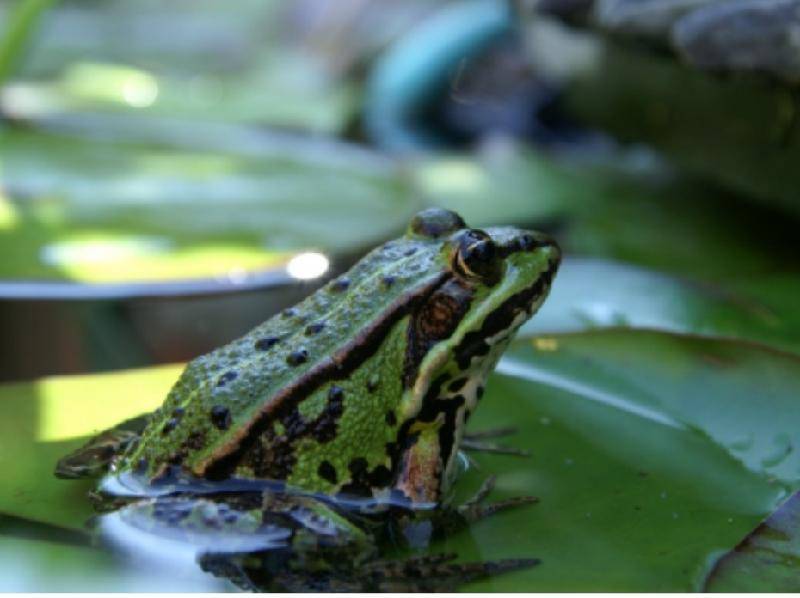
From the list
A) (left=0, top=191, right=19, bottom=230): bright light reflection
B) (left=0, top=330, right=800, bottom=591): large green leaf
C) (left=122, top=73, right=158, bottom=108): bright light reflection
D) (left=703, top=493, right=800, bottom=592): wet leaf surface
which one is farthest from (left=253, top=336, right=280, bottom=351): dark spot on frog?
(left=122, top=73, right=158, bottom=108): bright light reflection

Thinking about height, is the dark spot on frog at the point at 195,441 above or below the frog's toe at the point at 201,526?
above

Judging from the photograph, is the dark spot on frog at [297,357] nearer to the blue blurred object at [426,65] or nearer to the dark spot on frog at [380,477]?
the dark spot on frog at [380,477]

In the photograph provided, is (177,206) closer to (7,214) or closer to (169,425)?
(7,214)

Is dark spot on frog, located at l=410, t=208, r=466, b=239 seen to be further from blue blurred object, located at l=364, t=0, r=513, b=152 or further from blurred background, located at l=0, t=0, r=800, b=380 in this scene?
blue blurred object, located at l=364, t=0, r=513, b=152

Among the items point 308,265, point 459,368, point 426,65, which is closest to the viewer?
point 459,368

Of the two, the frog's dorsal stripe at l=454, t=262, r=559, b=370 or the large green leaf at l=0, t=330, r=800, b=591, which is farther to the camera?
the frog's dorsal stripe at l=454, t=262, r=559, b=370

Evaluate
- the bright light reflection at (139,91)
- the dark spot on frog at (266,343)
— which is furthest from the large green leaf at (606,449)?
the bright light reflection at (139,91)

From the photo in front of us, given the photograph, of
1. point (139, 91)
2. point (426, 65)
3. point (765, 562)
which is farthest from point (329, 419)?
point (139, 91)
